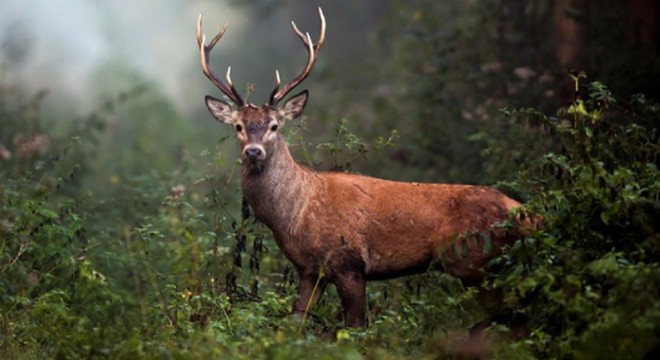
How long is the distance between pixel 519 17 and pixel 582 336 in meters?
9.93

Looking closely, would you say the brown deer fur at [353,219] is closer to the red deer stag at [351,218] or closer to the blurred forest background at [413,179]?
the red deer stag at [351,218]

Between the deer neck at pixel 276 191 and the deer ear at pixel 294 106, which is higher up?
the deer ear at pixel 294 106

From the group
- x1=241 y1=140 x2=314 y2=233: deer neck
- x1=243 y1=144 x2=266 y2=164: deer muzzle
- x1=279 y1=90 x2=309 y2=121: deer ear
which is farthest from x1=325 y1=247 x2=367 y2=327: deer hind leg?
x1=279 y1=90 x2=309 y2=121: deer ear

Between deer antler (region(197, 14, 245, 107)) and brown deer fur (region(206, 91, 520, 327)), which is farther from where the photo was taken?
deer antler (region(197, 14, 245, 107))

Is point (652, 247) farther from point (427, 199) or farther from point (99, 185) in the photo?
point (99, 185)

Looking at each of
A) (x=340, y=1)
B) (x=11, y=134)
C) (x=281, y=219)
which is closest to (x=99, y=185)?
(x=11, y=134)

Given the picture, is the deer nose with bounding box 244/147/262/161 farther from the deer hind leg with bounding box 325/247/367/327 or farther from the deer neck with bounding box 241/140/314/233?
the deer hind leg with bounding box 325/247/367/327

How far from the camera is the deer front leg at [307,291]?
1023cm

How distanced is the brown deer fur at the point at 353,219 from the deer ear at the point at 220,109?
26 cm

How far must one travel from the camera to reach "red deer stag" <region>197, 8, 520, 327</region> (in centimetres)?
1023

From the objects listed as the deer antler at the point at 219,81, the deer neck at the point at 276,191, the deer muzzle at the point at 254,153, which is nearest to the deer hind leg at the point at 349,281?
the deer neck at the point at 276,191

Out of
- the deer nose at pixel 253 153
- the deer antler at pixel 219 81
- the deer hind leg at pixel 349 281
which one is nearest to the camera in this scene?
the deer hind leg at pixel 349 281

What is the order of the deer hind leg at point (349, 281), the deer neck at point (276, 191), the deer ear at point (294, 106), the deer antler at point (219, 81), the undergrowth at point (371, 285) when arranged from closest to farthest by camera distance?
the undergrowth at point (371, 285)
the deer hind leg at point (349, 281)
the deer neck at point (276, 191)
the deer antler at point (219, 81)
the deer ear at point (294, 106)

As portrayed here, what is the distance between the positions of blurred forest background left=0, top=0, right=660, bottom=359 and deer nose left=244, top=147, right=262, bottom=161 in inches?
24.1
